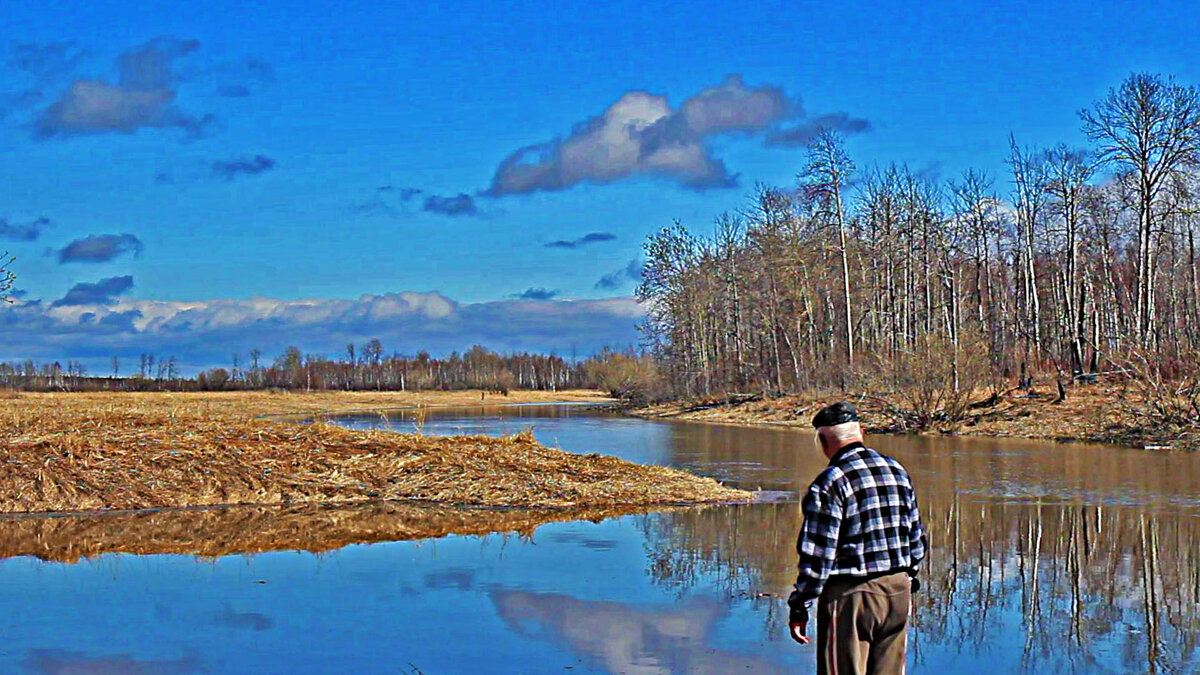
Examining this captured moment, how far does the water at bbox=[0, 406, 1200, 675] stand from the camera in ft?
30.2

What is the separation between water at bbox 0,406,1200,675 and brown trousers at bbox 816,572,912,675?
2391 millimetres

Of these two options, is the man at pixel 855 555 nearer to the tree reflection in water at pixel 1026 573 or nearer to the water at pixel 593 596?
the water at pixel 593 596

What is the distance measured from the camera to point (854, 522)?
6.25 meters

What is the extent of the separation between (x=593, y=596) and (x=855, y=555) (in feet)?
19.1

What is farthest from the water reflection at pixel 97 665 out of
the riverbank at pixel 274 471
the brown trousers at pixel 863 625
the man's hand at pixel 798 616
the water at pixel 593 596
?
the riverbank at pixel 274 471

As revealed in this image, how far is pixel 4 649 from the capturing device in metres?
9.52

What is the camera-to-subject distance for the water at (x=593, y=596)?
9.20 metres

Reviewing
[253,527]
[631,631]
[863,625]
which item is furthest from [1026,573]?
[253,527]

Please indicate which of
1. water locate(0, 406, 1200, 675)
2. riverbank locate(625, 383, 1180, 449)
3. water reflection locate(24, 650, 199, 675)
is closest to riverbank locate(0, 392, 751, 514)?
water locate(0, 406, 1200, 675)

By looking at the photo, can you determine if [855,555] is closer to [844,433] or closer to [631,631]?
[844,433]

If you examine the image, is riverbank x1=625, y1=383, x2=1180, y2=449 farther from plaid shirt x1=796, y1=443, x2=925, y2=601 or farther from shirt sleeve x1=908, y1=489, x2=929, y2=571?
plaid shirt x1=796, y1=443, x2=925, y2=601

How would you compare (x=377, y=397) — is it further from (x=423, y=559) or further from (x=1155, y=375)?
(x=423, y=559)

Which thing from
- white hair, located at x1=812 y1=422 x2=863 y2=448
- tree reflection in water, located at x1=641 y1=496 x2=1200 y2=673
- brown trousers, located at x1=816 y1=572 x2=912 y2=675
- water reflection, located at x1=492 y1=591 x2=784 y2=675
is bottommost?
water reflection, located at x1=492 y1=591 x2=784 y2=675

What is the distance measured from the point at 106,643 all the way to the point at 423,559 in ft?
15.4
